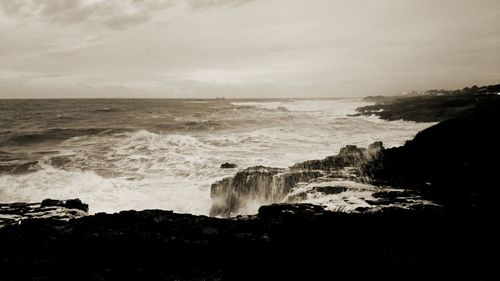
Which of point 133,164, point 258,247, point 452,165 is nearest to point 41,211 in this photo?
point 258,247

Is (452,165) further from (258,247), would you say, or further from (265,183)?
(258,247)

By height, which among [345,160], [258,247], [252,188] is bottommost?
[252,188]

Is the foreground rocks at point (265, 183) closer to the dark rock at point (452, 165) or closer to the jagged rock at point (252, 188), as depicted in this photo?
the jagged rock at point (252, 188)

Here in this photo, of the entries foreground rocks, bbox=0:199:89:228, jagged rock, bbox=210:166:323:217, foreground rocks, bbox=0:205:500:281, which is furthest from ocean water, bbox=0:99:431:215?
foreground rocks, bbox=0:205:500:281

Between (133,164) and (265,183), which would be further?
(133,164)

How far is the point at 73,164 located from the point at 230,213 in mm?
10933

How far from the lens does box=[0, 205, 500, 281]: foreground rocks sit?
11.6 feet

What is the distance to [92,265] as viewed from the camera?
3.69 m

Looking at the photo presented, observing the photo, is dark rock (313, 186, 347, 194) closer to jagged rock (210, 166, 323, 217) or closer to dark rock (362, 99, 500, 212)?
dark rock (362, 99, 500, 212)

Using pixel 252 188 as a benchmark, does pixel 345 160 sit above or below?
above

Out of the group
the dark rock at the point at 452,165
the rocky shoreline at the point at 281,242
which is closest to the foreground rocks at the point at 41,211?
the rocky shoreline at the point at 281,242

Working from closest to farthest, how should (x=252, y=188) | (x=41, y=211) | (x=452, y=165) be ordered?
(x=41, y=211), (x=452, y=165), (x=252, y=188)

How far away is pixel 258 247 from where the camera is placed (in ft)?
13.7

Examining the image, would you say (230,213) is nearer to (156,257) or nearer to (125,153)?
(156,257)
